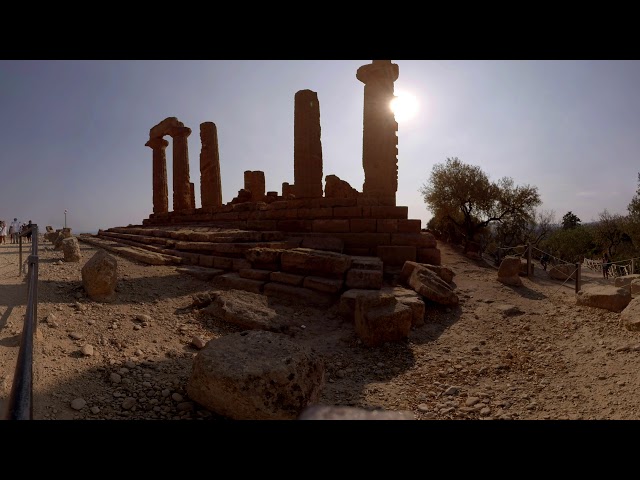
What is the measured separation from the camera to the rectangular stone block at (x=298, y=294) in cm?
635

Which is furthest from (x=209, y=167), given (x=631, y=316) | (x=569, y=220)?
(x=569, y=220)

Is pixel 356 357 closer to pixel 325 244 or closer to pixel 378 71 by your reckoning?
pixel 325 244

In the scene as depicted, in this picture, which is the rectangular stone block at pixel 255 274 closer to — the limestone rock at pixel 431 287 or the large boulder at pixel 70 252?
the limestone rock at pixel 431 287

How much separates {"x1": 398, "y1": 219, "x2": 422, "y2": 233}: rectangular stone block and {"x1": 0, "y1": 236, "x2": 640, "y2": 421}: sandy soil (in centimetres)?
335

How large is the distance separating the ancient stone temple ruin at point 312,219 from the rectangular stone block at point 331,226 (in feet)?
0.10

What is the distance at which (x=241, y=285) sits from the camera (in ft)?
23.0

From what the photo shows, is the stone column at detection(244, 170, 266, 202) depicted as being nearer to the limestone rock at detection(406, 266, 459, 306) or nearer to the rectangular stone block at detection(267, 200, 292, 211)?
the rectangular stone block at detection(267, 200, 292, 211)

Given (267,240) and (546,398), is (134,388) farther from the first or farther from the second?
(267,240)

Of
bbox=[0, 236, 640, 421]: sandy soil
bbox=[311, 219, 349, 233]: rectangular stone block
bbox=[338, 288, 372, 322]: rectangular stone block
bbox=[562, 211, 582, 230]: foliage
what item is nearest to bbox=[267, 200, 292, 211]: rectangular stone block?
bbox=[311, 219, 349, 233]: rectangular stone block

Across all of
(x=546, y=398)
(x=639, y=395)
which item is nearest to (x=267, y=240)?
(x=546, y=398)

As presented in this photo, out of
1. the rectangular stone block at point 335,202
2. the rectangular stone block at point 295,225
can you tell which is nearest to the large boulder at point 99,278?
the rectangular stone block at point 295,225

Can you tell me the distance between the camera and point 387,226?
30.2 ft

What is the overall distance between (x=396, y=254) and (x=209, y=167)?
471 inches
